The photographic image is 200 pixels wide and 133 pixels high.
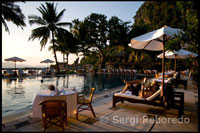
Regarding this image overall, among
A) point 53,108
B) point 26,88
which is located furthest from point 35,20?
point 53,108

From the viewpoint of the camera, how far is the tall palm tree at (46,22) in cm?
1753

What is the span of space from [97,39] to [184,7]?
60.9 feet

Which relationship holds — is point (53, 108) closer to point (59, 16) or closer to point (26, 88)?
point (26, 88)

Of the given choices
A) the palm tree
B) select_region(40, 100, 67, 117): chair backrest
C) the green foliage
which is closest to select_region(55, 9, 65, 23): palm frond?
the palm tree

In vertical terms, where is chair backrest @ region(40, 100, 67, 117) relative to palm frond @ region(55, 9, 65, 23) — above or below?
below

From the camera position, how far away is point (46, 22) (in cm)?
1836

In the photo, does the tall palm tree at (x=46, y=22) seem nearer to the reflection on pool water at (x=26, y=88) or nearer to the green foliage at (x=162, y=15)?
the reflection on pool water at (x=26, y=88)

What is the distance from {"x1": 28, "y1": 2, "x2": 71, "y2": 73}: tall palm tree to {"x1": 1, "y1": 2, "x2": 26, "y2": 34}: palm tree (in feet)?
17.9

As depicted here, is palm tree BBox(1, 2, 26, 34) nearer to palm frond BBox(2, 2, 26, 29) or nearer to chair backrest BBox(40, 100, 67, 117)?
palm frond BBox(2, 2, 26, 29)

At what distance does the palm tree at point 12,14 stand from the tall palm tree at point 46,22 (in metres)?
5.45

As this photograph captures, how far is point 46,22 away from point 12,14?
23.6ft

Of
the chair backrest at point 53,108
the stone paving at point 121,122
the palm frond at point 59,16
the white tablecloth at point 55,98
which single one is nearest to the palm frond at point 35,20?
the palm frond at point 59,16

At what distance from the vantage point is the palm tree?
1105cm

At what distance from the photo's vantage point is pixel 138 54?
22.2 meters
